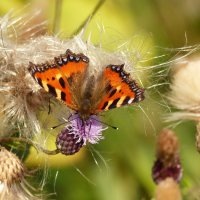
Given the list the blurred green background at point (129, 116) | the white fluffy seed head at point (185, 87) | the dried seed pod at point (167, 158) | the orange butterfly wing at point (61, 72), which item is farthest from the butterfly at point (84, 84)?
the dried seed pod at point (167, 158)

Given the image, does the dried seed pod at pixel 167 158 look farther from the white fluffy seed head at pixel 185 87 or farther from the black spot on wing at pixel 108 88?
the white fluffy seed head at pixel 185 87

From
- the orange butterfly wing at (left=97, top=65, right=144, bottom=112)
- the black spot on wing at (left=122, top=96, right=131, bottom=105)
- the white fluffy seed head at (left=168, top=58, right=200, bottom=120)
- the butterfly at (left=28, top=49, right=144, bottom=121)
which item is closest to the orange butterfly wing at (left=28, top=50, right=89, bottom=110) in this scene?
the butterfly at (left=28, top=49, right=144, bottom=121)

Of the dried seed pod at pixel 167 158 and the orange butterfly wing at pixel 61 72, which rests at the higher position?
the orange butterfly wing at pixel 61 72

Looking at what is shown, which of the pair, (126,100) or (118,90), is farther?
(118,90)

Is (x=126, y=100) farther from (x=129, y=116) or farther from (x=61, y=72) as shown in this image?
(x=129, y=116)

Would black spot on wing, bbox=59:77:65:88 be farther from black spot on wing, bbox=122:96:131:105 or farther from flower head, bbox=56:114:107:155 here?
black spot on wing, bbox=122:96:131:105

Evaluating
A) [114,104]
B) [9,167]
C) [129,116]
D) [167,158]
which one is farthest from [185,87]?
[167,158]
